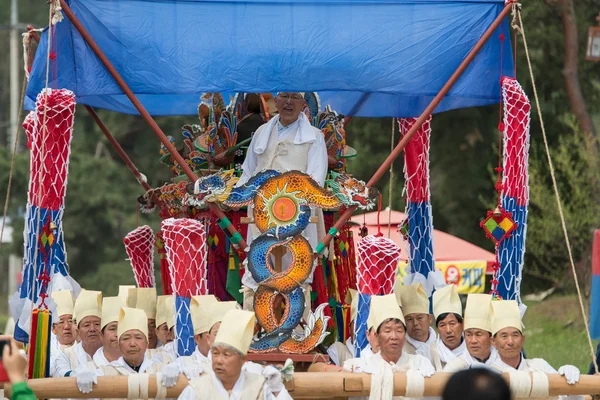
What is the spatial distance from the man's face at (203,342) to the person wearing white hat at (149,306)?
1.42 meters

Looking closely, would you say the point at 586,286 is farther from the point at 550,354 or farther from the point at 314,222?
the point at 314,222

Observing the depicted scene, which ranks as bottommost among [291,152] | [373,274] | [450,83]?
[373,274]

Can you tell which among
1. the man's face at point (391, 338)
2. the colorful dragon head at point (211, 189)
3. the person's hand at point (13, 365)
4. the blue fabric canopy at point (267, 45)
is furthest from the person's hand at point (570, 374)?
the person's hand at point (13, 365)

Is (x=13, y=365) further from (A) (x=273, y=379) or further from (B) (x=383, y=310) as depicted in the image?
(B) (x=383, y=310)

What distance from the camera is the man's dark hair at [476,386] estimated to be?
5395mm

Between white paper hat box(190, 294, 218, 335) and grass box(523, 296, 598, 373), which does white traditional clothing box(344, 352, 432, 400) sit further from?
grass box(523, 296, 598, 373)

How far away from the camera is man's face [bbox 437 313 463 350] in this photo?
9992 mm

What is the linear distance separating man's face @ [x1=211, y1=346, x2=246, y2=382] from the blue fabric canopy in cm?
294

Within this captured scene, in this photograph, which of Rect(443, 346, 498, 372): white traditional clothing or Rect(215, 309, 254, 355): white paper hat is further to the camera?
Rect(443, 346, 498, 372): white traditional clothing

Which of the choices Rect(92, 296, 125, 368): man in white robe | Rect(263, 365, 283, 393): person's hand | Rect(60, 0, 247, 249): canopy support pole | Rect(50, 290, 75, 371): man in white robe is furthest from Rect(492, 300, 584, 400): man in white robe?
Rect(50, 290, 75, 371): man in white robe

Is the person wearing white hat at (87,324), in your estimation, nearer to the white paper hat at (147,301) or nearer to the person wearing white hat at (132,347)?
the white paper hat at (147,301)

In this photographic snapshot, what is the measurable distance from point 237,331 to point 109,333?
6.38 ft

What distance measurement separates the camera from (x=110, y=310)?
32.1ft

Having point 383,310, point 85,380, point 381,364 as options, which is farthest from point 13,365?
point 383,310
